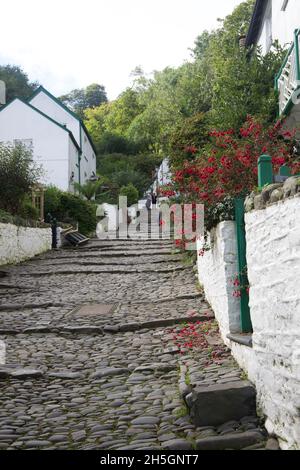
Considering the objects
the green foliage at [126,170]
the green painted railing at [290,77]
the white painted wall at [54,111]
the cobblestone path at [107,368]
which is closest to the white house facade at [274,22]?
the green painted railing at [290,77]

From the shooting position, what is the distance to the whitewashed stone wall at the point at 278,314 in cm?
335

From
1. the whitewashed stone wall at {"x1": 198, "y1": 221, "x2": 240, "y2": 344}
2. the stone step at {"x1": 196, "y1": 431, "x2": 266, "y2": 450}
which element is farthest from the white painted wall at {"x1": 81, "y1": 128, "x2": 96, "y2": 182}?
the stone step at {"x1": 196, "y1": 431, "x2": 266, "y2": 450}

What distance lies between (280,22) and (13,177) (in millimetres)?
10347

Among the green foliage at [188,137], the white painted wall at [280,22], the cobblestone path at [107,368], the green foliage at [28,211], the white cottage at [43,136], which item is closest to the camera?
the cobblestone path at [107,368]

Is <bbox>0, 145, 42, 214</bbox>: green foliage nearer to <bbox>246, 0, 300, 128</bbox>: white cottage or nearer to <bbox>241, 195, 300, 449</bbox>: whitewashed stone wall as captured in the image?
<bbox>246, 0, 300, 128</bbox>: white cottage

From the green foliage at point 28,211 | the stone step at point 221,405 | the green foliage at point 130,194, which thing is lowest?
the stone step at point 221,405

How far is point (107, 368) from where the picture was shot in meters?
5.80

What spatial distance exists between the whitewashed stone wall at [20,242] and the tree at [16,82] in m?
32.6

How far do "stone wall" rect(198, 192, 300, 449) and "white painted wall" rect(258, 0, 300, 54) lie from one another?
495 inches

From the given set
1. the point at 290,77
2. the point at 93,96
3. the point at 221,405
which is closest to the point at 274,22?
the point at 290,77

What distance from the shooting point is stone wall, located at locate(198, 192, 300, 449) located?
11.0ft

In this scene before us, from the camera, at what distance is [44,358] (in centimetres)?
639

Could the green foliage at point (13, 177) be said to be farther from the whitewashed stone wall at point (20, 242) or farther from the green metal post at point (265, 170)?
the green metal post at point (265, 170)
